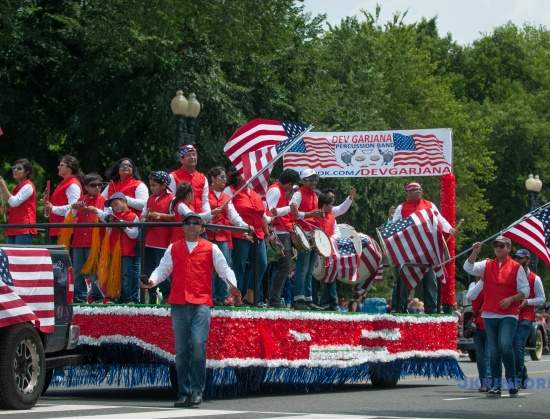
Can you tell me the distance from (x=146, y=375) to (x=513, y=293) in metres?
4.34

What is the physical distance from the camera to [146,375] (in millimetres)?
15617

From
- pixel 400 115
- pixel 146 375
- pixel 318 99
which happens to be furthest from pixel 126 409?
pixel 400 115

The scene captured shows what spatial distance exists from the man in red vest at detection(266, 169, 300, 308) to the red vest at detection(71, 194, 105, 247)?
81.2 inches

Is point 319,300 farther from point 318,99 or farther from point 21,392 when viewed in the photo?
point 318,99

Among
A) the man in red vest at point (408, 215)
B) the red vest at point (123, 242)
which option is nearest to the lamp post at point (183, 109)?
the man in red vest at point (408, 215)

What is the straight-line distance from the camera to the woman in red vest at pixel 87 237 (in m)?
15.7

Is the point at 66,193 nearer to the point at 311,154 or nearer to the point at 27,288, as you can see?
the point at 27,288

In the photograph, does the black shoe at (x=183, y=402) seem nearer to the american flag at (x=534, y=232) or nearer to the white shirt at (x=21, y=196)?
the white shirt at (x=21, y=196)

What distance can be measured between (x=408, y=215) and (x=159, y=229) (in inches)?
163

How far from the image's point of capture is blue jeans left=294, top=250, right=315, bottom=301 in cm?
1684

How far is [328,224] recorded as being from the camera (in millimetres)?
17703

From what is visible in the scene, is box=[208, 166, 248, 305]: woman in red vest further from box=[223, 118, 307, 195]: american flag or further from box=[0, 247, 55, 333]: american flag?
box=[0, 247, 55, 333]: american flag

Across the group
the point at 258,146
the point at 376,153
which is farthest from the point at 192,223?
the point at 376,153

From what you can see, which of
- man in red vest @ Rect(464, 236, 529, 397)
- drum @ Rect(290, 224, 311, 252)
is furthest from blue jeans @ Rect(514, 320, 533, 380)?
drum @ Rect(290, 224, 311, 252)
